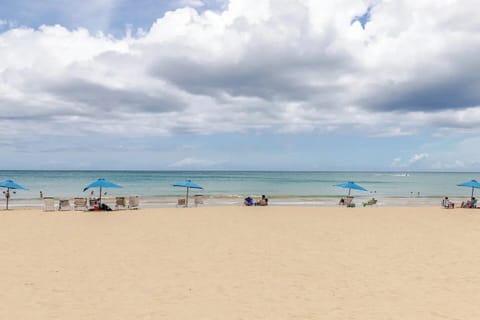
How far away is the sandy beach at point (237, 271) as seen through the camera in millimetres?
6711

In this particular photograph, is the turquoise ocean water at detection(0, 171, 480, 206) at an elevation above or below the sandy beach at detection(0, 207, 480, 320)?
above

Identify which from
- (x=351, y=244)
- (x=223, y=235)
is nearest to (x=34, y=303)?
(x=223, y=235)

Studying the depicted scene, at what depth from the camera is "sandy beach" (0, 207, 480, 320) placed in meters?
6.71

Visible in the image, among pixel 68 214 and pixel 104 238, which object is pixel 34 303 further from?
pixel 68 214

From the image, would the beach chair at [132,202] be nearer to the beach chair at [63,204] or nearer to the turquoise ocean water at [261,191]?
the beach chair at [63,204]

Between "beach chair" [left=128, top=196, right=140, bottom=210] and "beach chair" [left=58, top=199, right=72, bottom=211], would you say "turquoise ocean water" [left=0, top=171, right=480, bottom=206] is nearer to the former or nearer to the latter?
"beach chair" [left=128, top=196, right=140, bottom=210]

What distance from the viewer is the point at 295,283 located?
8195mm

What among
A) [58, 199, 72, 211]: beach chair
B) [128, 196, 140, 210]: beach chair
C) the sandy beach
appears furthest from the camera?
[128, 196, 140, 210]: beach chair

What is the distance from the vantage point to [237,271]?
9.12m

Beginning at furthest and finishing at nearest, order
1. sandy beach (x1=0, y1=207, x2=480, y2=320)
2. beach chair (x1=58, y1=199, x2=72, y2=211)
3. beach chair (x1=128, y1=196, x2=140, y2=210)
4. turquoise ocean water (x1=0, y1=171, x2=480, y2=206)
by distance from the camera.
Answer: turquoise ocean water (x1=0, y1=171, x2=480, y2=206)
beach chair (x1=128, y1=196, x2=140, y2=210)
beach chair (x1=58, y1=199, x2=72, y2=211)
sandy beach (x1=0, y1=207, x2=480, y2=320)

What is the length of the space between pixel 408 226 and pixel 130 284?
13333mm

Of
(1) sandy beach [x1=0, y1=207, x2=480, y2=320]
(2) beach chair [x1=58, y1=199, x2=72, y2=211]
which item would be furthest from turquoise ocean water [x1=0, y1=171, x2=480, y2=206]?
(1) sandy beach [x1=0, y1=207, x2=480, y2=320]

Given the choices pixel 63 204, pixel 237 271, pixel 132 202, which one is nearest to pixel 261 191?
pixel 132 202

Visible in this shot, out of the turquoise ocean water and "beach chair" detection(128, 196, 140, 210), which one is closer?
"beach chair" detection(128, 196, 140, 210)
